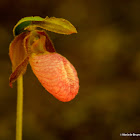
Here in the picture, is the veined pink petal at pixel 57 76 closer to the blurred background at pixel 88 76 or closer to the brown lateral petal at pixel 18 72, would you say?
the brown lateral petal at pixel 18 72

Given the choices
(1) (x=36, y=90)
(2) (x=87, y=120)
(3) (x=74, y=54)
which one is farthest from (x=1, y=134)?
(3) (x=74, y=54)

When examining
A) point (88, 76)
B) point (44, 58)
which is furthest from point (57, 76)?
point (88, 76)

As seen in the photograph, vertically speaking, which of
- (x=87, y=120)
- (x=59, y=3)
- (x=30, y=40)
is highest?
(x=59, y=3)

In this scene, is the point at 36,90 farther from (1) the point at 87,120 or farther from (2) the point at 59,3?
(2) the point at 59,3

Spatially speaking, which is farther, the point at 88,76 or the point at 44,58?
the point at 88,76

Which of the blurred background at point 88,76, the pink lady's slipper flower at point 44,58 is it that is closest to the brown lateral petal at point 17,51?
the pink lady's slipper flower at point 44,58

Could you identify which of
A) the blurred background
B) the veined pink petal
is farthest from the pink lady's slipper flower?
the blurred background

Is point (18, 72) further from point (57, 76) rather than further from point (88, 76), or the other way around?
point (88, 76)
